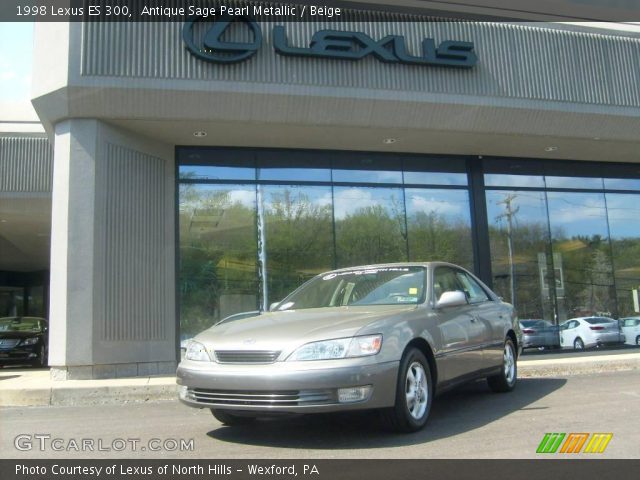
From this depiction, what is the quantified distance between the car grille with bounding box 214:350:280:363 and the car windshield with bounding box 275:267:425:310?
4.86 ft

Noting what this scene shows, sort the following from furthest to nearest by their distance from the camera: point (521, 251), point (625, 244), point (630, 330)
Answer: point (625, 244) → point (630, 330) → point (521, 251)

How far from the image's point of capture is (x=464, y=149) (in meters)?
13.3

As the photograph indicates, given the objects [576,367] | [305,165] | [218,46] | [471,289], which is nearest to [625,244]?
[576,367]

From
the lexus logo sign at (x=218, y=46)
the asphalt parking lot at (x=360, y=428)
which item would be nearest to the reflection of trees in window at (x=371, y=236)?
the lexus logo sign at (x=218, y=46)

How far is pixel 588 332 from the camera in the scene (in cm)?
1395

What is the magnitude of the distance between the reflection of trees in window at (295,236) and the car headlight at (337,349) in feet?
25.4

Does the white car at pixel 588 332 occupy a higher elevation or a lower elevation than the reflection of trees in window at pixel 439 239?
lower

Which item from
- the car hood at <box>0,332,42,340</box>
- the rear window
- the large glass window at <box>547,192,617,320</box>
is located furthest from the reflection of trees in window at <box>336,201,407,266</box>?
the car hood at <box>0,332,42,340</box>

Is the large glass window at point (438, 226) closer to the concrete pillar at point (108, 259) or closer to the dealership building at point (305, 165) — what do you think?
the dealership building at point (305, 165)

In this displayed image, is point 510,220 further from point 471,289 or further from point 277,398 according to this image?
point 277,398

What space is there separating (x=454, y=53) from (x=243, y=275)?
6.04m

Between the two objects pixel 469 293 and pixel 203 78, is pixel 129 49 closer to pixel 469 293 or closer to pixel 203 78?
pixel 203 78

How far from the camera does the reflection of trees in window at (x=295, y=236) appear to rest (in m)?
12.5

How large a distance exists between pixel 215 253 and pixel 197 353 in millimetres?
7220
